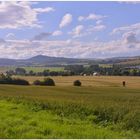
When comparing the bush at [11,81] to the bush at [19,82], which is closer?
the bush at [19,82]

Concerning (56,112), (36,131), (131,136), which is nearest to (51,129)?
(36,131)

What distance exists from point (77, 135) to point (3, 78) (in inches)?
2317

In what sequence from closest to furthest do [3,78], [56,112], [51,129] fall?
[51,129] < [56,112] < [3,78]

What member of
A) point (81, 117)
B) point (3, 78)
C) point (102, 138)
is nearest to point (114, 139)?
point (102, 138)

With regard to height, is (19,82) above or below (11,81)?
below

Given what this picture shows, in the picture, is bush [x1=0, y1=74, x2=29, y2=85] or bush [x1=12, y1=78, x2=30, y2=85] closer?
bush [x1=12, y1=78, x2=30, y2=85]

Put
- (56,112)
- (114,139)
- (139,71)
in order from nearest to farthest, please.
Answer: (114,139) → (56,112) → (139,71)

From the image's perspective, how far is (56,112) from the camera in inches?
703

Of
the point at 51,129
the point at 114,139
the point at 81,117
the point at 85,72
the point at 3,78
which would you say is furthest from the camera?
the point at 85,72

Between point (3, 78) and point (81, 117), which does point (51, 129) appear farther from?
point (3, 78)

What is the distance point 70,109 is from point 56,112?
795 millimetres

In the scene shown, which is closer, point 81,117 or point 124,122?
point 124,122

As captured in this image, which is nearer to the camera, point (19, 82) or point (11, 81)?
point (19, 82)

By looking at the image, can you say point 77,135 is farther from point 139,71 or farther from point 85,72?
point 85,72
